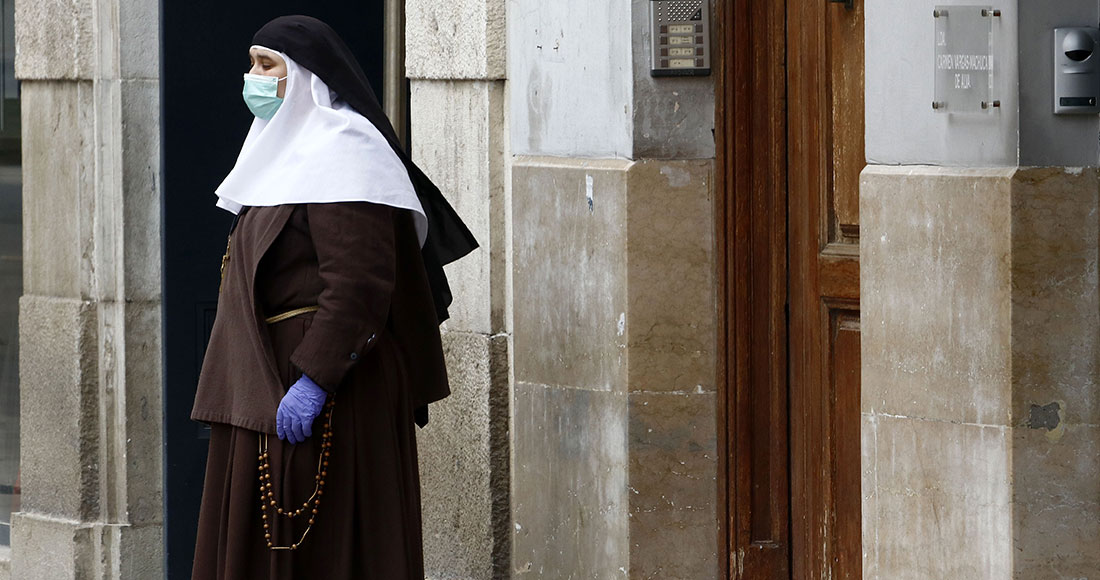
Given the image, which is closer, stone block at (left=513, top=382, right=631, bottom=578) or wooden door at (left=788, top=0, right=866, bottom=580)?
wooden door at (left=788, top=0, right=866, bottom=580)

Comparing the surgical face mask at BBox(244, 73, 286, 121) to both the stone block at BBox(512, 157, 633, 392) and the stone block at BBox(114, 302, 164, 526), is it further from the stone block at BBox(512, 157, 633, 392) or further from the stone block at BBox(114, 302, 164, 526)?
the stone block at BBox(114, 302, 164, 526)

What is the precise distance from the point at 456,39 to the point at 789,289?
1391 mm

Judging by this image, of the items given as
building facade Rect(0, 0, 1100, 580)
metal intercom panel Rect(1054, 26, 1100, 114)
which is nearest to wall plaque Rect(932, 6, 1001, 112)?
building facade Rect(0, 0, 1100, 580)

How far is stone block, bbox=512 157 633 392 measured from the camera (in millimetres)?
5156

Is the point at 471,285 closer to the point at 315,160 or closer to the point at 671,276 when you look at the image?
the point at 671,276

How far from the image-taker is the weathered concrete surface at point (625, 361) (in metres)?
5.10

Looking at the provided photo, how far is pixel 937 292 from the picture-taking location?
→ 4.17m

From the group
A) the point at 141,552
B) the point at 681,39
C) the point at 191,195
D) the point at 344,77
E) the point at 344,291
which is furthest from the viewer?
the point at 141,552

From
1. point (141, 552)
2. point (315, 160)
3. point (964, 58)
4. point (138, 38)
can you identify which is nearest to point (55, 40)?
point (138, 38)

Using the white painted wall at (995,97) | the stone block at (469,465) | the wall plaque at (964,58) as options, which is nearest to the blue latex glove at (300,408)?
the stone block at (469,465)

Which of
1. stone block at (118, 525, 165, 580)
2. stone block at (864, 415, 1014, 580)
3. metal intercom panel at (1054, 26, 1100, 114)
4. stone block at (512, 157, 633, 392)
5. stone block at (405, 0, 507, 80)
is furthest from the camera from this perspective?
stone block at (118, 525, 165, 580)

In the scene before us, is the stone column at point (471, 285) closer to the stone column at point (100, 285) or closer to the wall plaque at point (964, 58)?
the stone column at point (100, 285)

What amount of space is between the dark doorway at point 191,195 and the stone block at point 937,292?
299 centimetres

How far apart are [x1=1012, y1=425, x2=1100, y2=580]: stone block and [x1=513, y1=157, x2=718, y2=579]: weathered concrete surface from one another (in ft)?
4.21
